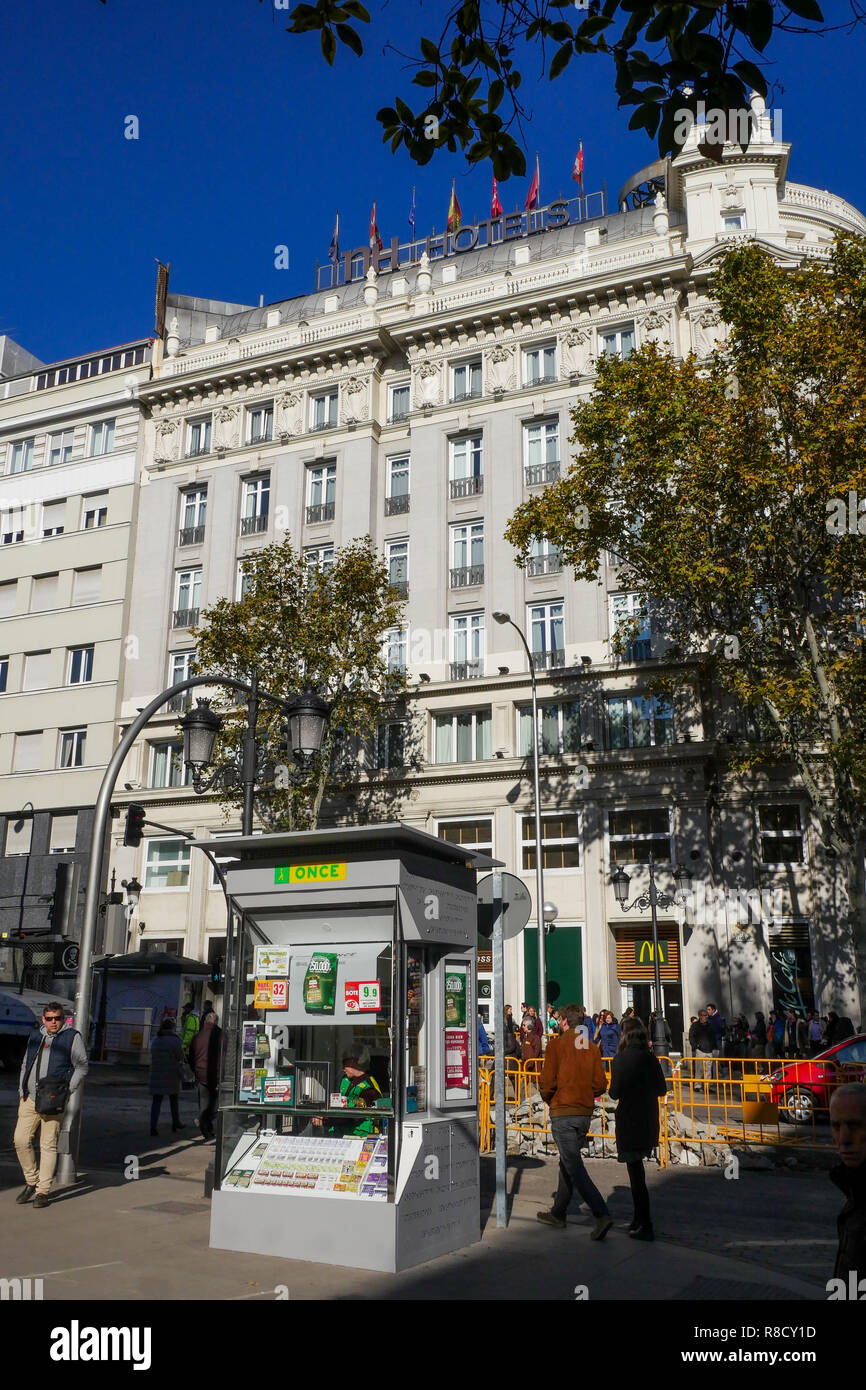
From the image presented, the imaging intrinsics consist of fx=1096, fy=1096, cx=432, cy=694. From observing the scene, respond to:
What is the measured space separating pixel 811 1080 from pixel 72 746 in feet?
105

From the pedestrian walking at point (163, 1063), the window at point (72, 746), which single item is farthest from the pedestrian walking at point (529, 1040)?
the window at point (72, 746)

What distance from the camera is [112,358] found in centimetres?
4656

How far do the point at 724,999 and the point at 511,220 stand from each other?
31.2 m

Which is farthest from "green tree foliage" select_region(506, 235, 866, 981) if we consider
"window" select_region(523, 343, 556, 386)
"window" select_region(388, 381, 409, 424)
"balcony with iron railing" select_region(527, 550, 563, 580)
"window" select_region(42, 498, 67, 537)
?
"window" select_region(42, 498, 67, 537)

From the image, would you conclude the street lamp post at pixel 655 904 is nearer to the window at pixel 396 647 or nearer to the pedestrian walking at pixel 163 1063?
the window at pixel 396 647

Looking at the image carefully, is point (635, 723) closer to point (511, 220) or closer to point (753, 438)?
point (753, 438)

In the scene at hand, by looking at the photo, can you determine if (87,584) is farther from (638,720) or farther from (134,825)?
(134,825)

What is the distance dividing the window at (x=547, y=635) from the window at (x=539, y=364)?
26.7 ft

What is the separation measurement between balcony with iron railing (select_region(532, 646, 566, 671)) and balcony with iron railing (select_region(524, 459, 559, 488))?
19.1 ft

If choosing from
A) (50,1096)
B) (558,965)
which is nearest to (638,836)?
(558,965)

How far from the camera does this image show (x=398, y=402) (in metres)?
40.1

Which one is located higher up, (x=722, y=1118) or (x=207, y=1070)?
(x=207, y=1070)

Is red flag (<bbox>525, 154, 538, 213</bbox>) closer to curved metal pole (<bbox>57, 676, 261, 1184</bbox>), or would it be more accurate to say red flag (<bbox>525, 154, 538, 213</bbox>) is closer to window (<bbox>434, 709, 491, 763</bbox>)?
window (<bbox>434, 709, 491, 763</bbox>)
